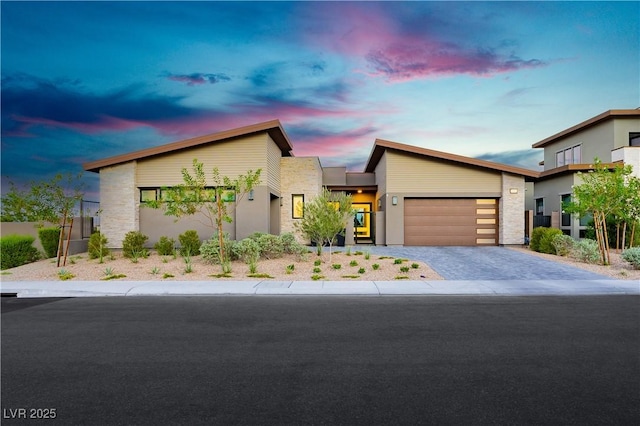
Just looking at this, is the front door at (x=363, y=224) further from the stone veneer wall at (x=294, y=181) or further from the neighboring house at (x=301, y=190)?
the stone veneer wall at (x=294, y=181)

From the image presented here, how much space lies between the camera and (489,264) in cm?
1477

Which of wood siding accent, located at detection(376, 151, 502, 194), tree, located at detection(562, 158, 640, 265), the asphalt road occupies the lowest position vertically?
the asphalt road

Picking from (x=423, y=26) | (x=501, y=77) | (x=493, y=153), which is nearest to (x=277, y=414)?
(x=423, y=26)

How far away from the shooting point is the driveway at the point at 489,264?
1227cm

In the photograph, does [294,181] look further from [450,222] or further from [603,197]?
[603,197]

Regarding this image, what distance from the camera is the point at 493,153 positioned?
3728cm

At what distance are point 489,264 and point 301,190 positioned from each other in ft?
37.3

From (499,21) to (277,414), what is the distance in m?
19.3

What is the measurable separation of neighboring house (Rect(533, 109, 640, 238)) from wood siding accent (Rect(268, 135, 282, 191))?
15832mm

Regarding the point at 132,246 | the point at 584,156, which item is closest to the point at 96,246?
the point at 132,246

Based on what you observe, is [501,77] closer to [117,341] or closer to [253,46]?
[253,46]

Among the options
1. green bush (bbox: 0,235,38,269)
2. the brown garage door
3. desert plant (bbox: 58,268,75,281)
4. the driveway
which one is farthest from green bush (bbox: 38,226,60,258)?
the brown garage door

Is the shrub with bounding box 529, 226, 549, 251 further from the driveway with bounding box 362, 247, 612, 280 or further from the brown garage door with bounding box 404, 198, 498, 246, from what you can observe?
the brown garage door with bounding box 404, 198, 498, 246

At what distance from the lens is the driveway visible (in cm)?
1227
